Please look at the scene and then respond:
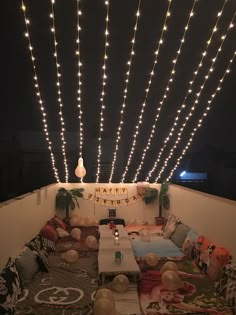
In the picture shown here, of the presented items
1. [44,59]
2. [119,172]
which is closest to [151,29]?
[44,59]

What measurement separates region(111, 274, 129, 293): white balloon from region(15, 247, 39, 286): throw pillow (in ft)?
3.16

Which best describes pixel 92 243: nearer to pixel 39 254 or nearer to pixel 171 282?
pixel 39 254

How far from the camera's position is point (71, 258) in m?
4.05

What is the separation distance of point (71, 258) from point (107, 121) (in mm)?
5936

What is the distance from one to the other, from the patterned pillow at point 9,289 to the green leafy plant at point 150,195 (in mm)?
4265

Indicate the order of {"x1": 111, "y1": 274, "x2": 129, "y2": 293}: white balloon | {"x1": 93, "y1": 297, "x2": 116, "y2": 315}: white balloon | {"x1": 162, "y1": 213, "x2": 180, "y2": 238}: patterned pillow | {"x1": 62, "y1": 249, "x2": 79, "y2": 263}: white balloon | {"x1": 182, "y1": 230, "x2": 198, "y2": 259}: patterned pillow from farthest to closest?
{"x1": 162, "y1": 213, "x2": 180, "y2": 238}: patterned pillow, {"x1": 182, "y1": 230, "x2": 198, "y2": 259}: patterned pillow, {"x1": 62, "y1": 249, "x2": 79, "y2": 263}: white balloon, {"x1": 111, "y1": 274, "x2": 129, "y2": 293}: white balloon, {"x1": 93, "y1": 297, "x2": 116, "y2": 315}: white balloon

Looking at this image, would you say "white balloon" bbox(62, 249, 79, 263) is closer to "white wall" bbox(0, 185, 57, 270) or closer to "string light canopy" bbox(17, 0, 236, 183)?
"white wall" bbox(0, 185, 57, 270)

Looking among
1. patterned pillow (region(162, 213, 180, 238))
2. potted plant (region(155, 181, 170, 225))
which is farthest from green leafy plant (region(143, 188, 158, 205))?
patterned pillow (region(162, 213, 180, 238))

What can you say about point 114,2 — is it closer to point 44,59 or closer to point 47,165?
point 44,59

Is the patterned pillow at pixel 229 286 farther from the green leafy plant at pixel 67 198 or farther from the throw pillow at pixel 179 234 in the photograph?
the green leafy plant at pixel 67 198

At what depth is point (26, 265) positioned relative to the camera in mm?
3303

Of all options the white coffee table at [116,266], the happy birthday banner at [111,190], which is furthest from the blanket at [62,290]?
the happy birthday banner at [111,190]

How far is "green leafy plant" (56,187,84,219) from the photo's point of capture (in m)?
6.70

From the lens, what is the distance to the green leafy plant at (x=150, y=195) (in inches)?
269
